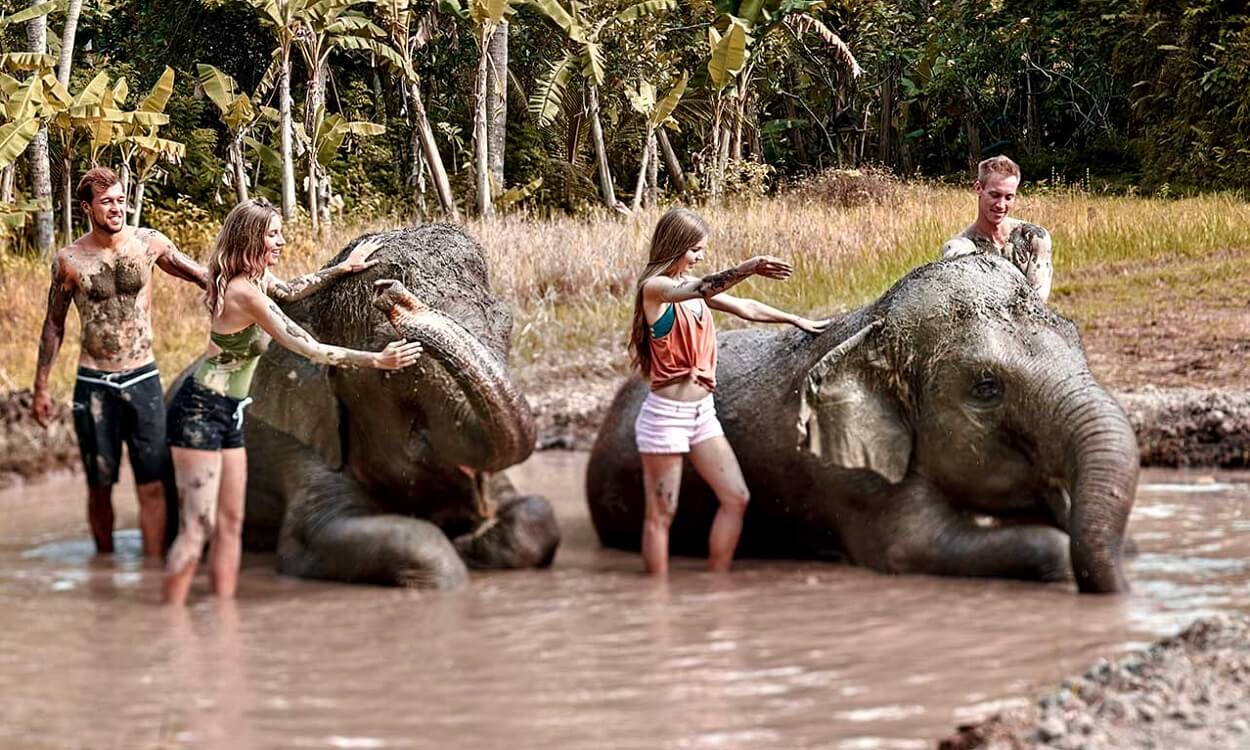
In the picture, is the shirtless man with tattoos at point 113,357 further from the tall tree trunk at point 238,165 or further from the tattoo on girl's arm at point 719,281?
the tall tree trunk at point 238,165

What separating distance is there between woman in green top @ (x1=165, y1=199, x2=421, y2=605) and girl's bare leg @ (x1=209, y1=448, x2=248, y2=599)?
0.06 ft

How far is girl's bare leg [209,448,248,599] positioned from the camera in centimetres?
730

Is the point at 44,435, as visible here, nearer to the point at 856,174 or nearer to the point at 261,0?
the point at 261,0

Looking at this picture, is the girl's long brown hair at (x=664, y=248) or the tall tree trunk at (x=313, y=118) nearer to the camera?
the girl's long brown hair at (x=664, y=248)

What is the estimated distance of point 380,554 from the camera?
7.70 m

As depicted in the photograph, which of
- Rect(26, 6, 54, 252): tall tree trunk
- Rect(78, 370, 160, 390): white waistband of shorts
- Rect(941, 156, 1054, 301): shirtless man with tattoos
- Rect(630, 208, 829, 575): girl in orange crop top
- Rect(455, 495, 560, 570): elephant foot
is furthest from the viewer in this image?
Rect(26, 6, 54, 252): tall tree trunk

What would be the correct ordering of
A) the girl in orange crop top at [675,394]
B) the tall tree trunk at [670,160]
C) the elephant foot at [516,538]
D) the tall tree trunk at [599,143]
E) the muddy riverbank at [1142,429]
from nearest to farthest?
the girl in orange crop top at [675,394], the elephant foot at [516,538], the muddy riverbank at [1142,429], the tall tree trunk at [599,143], the tall tree trunk at [670,160]

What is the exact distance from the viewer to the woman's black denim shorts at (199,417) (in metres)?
7.08

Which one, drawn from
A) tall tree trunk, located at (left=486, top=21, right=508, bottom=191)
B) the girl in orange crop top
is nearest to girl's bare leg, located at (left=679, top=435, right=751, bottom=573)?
the girl in orange crop top

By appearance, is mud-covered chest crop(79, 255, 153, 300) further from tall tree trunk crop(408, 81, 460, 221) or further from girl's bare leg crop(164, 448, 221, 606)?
tall tree trunk crop(408, 81, 460, 221)

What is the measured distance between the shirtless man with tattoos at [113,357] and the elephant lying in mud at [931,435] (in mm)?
2647

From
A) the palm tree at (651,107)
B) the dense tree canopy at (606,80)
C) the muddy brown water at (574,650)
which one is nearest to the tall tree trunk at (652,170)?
the palm tree at (651,107)

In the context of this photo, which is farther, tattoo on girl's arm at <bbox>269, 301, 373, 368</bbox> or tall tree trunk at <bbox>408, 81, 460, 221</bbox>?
tall tree trunk at <bbox>408, 81, 460, 221</bbox>

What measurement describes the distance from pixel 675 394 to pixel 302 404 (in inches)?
74.3
